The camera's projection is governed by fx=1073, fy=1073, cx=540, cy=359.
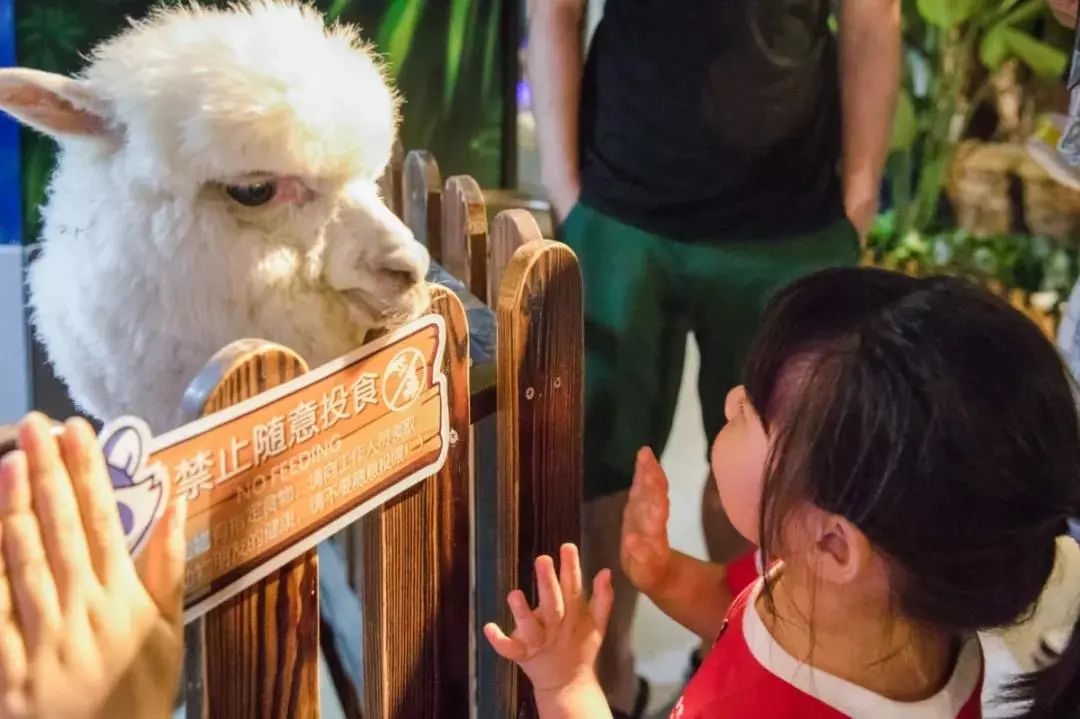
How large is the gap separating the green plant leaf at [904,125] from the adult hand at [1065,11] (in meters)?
0.20

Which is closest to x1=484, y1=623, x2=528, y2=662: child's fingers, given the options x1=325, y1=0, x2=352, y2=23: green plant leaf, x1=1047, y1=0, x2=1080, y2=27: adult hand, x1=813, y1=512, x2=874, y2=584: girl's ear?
x1=813, y1=512, x2=874, y2=584: girl's ear

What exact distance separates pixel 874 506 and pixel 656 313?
0.60m

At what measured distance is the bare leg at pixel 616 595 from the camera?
1.31 m

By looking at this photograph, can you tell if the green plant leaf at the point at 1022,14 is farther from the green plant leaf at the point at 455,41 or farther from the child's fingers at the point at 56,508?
the child's fingers at the point at 56,508

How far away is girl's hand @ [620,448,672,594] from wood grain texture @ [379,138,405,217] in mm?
428

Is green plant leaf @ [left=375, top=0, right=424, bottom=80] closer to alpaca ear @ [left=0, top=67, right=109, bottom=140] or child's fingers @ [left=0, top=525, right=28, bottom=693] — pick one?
alpaca ear @ [left=0, top=67, right=109, bottom=140]

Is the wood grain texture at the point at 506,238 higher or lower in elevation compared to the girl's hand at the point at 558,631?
higher

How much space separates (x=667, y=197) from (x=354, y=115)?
614mm

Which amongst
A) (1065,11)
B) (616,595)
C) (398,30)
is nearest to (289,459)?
(398,30)

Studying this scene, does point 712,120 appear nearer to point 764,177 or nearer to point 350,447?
point 764,177

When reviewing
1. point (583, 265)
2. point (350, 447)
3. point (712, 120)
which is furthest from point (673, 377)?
point (350, 447)

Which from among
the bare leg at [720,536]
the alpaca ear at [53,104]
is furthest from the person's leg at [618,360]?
the alpaca ear at [53,104]

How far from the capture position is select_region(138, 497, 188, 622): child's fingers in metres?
0.54

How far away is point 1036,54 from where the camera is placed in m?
1.29
